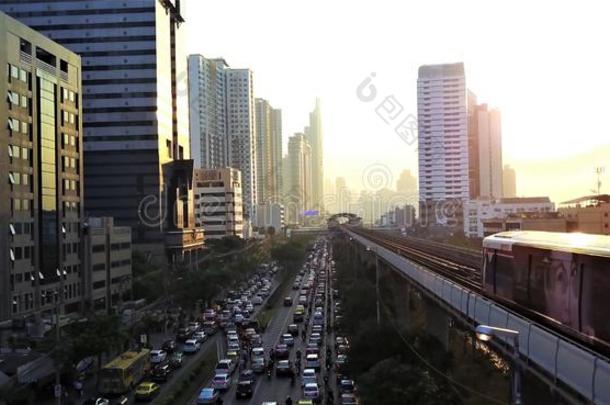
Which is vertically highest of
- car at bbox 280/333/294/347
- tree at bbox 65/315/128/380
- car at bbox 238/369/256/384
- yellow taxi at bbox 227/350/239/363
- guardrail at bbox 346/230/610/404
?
guardrail at bbox 346/230/610/404

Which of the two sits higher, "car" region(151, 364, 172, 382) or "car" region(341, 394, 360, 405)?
"car" region(341, 394, 360, 405)

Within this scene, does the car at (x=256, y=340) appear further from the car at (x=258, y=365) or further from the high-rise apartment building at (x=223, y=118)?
the high-rise apartment building at (x=223, y=118)

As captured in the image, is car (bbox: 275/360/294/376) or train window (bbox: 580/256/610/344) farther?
car (bbox: 275/360/294/376)

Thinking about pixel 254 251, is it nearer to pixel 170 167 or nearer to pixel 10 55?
pixel 170 167

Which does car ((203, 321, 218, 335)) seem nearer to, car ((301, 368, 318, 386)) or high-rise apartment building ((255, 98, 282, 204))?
car ((301, 368, 318, 386))

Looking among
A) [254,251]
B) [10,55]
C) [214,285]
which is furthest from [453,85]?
[10,55]

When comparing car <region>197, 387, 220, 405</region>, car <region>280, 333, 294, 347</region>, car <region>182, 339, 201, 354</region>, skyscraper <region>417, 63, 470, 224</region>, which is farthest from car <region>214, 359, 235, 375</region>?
skyscraper <region>417, 63, 470, 224</region>
